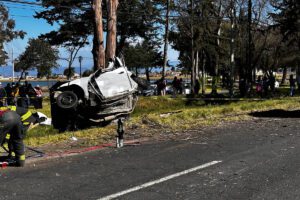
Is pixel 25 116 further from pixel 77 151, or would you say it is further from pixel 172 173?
pixel 172 173

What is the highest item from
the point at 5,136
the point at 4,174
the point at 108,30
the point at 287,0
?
the point at 287,0

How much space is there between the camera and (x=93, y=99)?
41.8ft

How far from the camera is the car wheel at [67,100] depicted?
1263cm

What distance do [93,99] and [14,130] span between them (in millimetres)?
4897

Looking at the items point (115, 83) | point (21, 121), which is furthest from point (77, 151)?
point (115, 83)

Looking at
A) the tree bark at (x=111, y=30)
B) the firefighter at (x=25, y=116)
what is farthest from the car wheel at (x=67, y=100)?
the tree bark at (x=111, y=30)

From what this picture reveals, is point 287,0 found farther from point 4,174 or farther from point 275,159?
point 4,174

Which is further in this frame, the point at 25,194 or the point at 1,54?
the point at 1,54

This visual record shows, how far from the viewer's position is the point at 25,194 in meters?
6.10

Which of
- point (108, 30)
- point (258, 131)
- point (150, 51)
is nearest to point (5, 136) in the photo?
point (258, 131)

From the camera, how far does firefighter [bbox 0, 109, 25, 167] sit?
772 cm

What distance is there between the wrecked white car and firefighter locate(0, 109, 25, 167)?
4.61 m

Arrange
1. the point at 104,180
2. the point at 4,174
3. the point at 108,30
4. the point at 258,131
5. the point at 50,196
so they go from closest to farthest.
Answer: the point at 50,196
the point at 104,180
the point at 4,174
the point at 258,131
the point at 108,30

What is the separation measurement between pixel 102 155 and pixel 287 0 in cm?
2846
